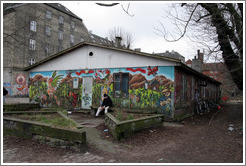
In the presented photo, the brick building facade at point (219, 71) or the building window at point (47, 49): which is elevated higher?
the building window at point (47, 49)

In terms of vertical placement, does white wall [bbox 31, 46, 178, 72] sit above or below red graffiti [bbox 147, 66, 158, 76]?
above

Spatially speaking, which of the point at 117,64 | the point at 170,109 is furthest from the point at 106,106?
the point at 170,109

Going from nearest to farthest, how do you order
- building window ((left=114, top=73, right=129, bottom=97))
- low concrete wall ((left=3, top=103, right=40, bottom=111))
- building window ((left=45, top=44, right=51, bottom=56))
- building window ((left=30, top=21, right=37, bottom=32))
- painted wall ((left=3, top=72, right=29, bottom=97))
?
low concrete wall ((left=3, top=103, right=40, bottom=111))
building window ((left=114, top=73, right=129, bottom=97))
painted wall ((left=3, top=72, right=29, bottom=97))
building window ((left=30, top=21, right=37, bottom=32))
building window ((left=45, top=44, right=51, bottom=56))

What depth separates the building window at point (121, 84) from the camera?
12422 mm

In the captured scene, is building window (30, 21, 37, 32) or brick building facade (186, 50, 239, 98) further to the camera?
building window (30, 21, 37, 32)

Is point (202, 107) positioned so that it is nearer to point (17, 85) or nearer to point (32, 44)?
point (17, 85)

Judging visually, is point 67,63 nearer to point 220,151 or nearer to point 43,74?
point 43,74

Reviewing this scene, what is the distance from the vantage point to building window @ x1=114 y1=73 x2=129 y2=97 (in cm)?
1242

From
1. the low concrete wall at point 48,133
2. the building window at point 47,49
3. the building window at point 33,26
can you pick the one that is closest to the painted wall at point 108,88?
the low concrete wall at point 48,133

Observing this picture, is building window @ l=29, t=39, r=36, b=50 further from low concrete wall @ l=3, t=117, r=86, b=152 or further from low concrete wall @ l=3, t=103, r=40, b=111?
low concrete wall @ l=3, t=117, r=86, b=152

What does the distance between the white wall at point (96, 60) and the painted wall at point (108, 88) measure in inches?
11.0

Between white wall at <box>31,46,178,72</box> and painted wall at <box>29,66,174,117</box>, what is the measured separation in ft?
0.92

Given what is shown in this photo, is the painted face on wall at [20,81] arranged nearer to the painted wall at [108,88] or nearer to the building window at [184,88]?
the painted wall at [108,88]

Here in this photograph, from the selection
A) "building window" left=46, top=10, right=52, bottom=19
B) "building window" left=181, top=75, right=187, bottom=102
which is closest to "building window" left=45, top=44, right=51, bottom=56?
"building window" left=46, top=10, right=52, bottom=19
